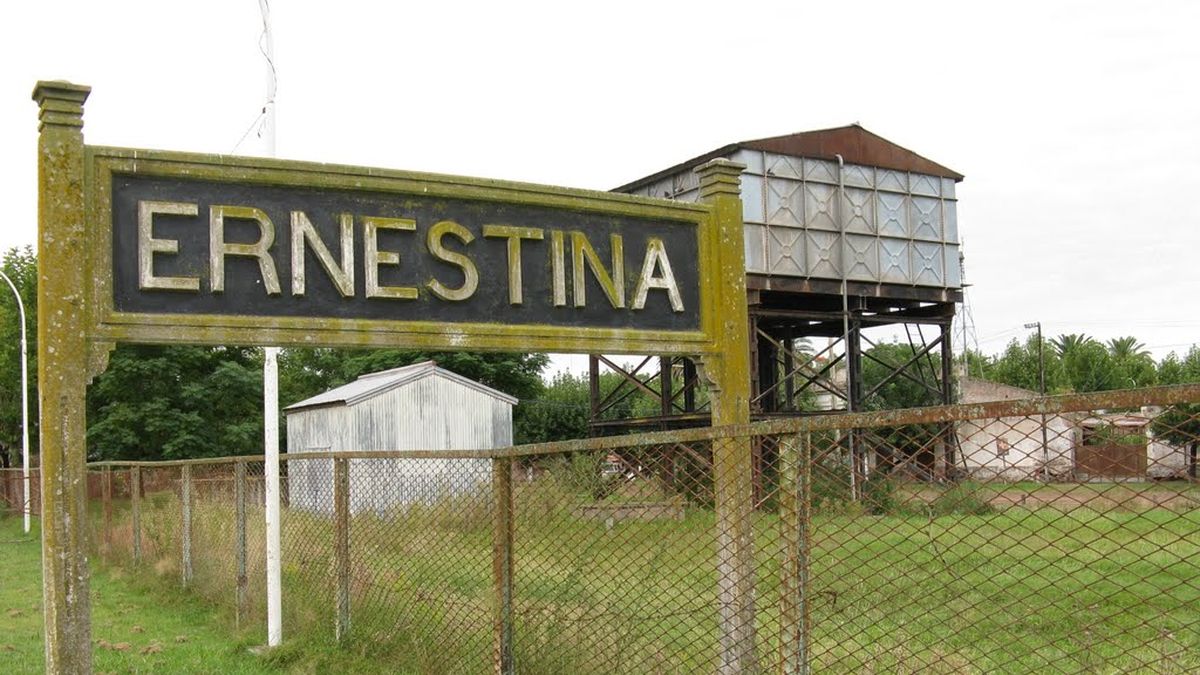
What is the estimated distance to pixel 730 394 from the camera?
6852mm

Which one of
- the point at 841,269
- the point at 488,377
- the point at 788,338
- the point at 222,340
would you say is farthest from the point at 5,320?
the point at 222,340

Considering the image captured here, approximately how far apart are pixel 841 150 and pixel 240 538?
61.0 ft

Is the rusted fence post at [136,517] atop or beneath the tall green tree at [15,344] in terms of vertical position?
beneath

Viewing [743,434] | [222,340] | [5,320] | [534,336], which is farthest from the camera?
[5,320]

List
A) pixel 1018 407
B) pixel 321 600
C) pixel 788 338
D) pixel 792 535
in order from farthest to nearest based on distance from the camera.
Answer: pixel 788 338 → pixel 321 600 → pixel 792 535 → pixel 1018 407

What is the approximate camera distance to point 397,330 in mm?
6039

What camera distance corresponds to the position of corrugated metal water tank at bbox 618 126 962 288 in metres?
24.6

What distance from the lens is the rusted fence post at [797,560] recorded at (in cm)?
443

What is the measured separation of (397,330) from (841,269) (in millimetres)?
20554

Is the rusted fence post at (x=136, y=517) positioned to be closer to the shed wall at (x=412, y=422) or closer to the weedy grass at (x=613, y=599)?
the weedy grass at (x=613, y=599)

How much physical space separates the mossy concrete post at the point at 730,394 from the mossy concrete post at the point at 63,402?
10.4 feet

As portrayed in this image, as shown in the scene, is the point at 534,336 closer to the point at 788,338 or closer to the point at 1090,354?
the point at 788,338

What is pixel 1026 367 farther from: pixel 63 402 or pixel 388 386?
pixel 63 402

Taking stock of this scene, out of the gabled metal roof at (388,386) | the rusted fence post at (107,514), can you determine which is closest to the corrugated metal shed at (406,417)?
the gabled metal roof at (388,386)
